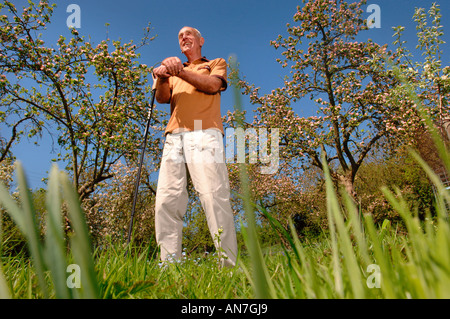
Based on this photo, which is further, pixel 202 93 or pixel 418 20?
pixel 418 20

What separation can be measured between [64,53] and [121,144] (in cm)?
378

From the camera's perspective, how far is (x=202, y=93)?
3432 millimetres

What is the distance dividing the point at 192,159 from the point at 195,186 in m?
0.29

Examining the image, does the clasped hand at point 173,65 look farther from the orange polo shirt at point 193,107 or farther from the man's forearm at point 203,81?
the orange polo shirt at point 193,107

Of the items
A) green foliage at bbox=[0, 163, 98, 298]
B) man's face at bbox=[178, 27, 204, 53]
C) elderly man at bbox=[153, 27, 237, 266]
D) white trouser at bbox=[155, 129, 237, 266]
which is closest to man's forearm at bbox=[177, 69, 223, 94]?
elderly man at bbox=[153, 27, 237, 266]

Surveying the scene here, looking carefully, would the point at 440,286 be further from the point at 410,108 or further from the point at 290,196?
the point at 290,196

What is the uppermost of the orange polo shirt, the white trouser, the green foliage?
the orange polo shirt

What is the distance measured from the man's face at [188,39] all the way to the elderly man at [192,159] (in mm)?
587

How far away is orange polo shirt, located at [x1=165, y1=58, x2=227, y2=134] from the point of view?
129 inches

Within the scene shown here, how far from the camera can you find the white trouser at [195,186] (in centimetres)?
295

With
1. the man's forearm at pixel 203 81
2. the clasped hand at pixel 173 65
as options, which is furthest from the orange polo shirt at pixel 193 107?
the clasped hand at pixel 173 65

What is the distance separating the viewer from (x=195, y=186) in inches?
121

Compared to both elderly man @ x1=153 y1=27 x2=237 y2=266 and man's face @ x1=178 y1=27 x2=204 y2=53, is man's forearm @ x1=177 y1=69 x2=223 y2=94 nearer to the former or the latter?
elderly man @ x1=153 y1=27 x2=237 y2=266
